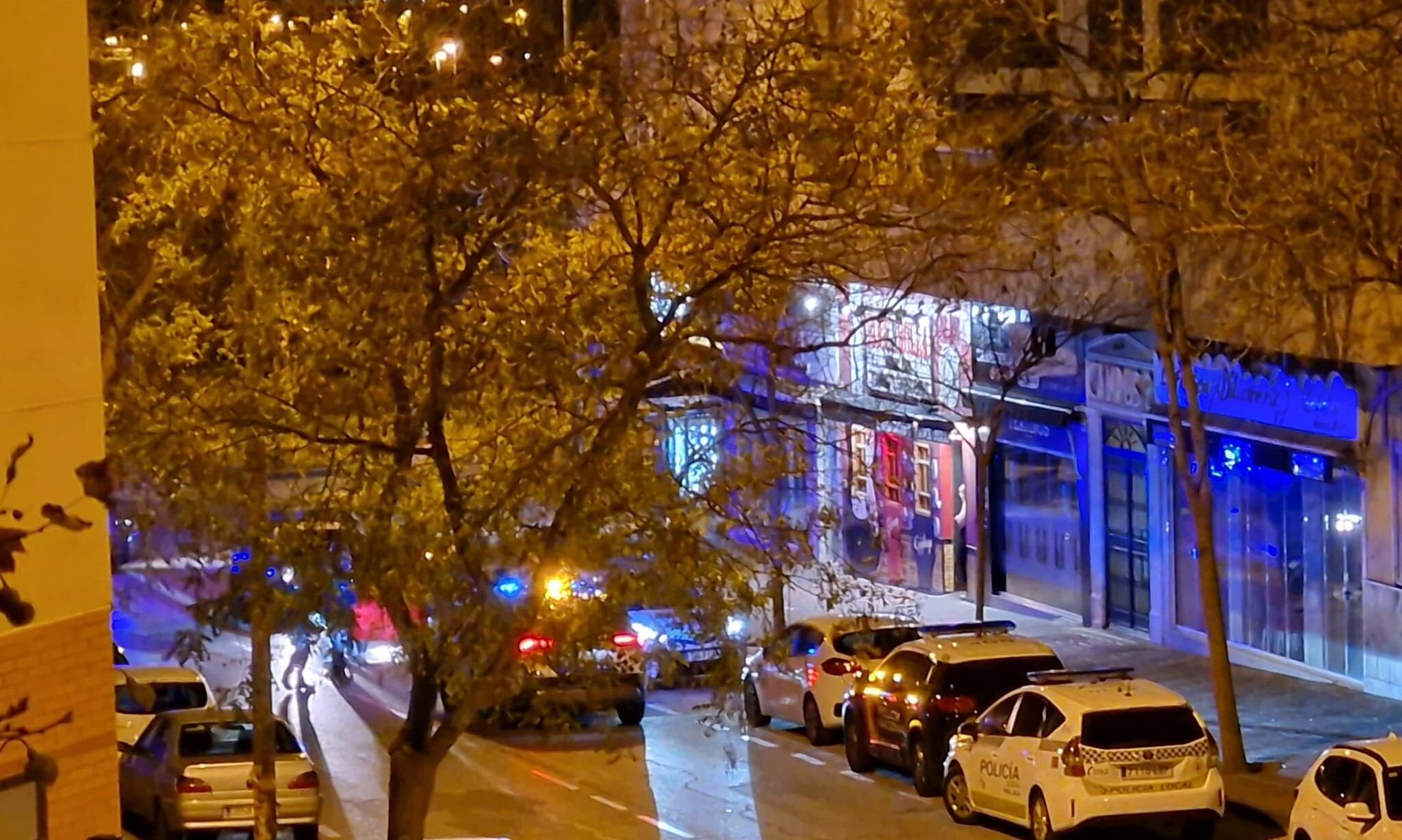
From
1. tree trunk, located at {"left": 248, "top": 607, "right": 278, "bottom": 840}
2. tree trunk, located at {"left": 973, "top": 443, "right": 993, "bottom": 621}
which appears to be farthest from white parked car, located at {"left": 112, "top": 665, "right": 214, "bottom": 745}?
tree trunk, located at {"left": 973, "top": 443, "right": 993, "bottom": 621}

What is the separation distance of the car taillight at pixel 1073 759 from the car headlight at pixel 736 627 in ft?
12.8

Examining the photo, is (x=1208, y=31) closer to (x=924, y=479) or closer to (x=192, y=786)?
(x=192, y=786)

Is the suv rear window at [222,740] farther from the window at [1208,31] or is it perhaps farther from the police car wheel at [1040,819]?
the window at [1208,31]

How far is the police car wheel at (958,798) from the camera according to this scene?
18562mm

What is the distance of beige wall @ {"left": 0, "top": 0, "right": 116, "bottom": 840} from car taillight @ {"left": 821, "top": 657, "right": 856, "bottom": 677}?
45.9ft

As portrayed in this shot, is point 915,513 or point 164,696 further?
point 915,513

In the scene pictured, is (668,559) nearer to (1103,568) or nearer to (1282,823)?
(1282,823)

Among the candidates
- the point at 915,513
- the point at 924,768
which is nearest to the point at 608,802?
the point at 924,768

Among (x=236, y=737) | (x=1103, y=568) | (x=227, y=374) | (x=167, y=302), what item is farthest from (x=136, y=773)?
(x=1103, y=568)

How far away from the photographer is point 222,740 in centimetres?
1923

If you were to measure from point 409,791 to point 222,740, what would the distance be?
5.35 m

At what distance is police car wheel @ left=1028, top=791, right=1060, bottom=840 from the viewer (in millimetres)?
16969

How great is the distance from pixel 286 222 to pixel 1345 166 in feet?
31.0

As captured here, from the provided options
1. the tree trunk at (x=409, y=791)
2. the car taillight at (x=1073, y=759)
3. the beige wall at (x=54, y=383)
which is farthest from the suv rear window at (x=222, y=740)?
the beige wall at (x=54, y=383)
